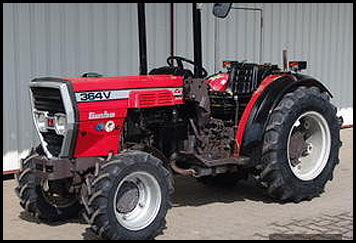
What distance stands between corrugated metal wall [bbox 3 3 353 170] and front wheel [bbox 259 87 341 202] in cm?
319

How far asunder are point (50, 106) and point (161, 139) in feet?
3.82

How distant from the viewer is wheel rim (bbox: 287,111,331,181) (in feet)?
21.0

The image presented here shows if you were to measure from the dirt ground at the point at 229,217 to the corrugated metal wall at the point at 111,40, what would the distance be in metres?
1.30

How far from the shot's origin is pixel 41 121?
546 centimetres

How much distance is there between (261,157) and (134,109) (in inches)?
55.6

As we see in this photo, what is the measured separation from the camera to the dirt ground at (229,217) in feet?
17.2

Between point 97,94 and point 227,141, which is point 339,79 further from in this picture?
point 97,94

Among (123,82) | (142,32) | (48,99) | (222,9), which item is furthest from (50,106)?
(222,9)

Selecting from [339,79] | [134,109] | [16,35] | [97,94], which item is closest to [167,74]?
[134,109]

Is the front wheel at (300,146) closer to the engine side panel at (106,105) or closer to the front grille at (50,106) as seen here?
the engine side panel at (106,105)

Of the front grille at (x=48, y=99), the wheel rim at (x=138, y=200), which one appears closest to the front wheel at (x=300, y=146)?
the wheel rim at (x=138, y=200)

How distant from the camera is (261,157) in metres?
6.00

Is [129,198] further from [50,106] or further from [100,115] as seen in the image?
[50,106]

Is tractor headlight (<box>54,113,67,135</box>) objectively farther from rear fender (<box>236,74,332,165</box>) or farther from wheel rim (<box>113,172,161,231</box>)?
rear fender (<box>236,74,332,165</box>)
